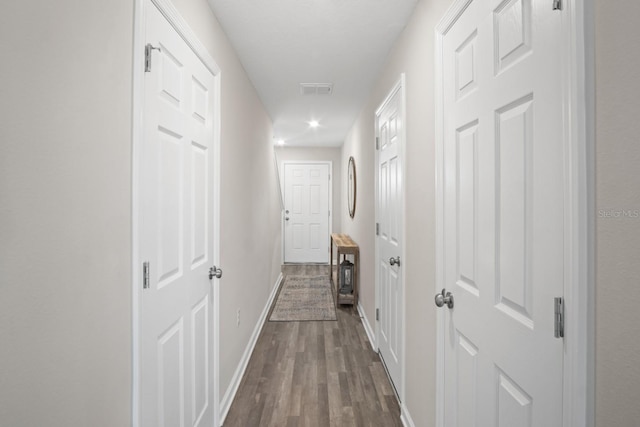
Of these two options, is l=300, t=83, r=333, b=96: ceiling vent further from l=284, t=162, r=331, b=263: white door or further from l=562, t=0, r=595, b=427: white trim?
l=284, t=162, r=331, b=263: white door

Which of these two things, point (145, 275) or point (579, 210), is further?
point (145, 275)

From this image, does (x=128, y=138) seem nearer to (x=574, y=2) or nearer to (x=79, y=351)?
(x=79, y=351)

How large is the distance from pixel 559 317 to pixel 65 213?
1185 mm

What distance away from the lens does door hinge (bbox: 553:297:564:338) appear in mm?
739

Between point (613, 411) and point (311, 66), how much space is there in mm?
2651

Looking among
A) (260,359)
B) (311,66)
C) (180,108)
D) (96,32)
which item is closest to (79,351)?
(96,32)

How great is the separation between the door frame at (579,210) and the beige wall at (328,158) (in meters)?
5.83

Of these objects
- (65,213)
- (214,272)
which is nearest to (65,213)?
(65,213)

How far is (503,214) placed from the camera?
3.20ft

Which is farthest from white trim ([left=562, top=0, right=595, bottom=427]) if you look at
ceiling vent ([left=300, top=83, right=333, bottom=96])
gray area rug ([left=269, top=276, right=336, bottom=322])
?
gray area rug ([left=269, top=276, right=336, bottom=322])

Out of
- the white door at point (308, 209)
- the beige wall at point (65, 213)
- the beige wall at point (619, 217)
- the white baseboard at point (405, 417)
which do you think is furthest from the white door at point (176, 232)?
the white door at point (308, 209)

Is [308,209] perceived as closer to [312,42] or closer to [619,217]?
[312,42]

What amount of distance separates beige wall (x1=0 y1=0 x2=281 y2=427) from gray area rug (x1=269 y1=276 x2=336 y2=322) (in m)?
2.72

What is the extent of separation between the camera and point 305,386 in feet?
7.45
